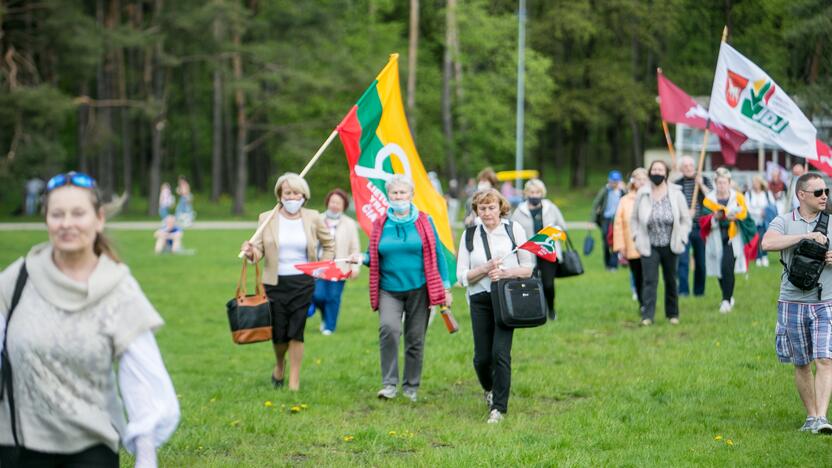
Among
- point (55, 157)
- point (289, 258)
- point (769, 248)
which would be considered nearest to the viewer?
point (769, 248)

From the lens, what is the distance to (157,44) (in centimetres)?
4638

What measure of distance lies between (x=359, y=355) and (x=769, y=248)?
5906 millimetres

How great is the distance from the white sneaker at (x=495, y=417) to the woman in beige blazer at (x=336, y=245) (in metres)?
4.89

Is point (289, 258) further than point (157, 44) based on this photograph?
No

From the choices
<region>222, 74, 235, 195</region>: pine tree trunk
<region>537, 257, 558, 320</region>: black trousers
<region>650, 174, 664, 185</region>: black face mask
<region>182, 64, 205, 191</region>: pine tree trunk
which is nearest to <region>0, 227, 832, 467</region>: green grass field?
<region>537, 257, 558, 320</region>: black trousers

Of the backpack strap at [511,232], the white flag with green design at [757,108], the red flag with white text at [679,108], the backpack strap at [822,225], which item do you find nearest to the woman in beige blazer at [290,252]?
the backpack strap at [511,232]

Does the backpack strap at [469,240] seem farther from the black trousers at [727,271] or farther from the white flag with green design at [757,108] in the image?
the black trousers at [727,271]

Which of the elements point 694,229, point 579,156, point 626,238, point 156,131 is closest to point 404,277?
point 626,238

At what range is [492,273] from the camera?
29.1 ft

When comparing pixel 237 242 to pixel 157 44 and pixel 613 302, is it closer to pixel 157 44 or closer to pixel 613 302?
pixel 157 44

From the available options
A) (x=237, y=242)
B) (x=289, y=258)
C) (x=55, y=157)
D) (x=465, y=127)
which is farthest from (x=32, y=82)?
(x=289, y=258)

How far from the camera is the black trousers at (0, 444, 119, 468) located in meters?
4.17

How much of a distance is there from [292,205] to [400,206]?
1.15 metres

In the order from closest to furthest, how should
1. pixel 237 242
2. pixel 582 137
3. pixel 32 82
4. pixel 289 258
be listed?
1. pixel 289 258
2. pixel 237 242
3. pixel 32 82
4. pixel 582 137
